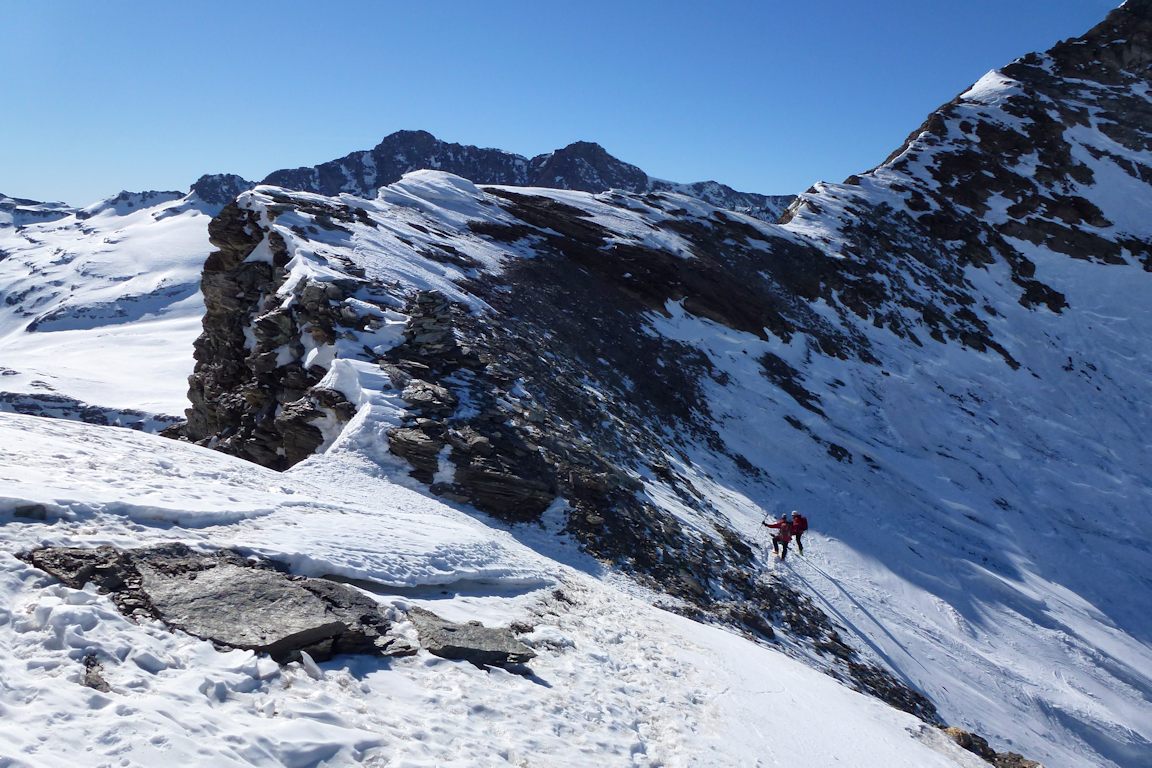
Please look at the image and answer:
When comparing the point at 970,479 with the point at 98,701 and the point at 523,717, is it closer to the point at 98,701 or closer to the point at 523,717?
the point at 523,717

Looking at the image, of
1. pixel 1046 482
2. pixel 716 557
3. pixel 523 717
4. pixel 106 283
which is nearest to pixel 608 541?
pixel 716 557

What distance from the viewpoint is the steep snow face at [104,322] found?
71.6 meters

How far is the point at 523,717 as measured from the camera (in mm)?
6660

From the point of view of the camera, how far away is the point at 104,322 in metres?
136

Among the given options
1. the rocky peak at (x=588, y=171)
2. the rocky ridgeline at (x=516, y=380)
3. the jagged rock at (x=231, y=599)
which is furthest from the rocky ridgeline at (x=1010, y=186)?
the rocky peak at (x=588, y=171)

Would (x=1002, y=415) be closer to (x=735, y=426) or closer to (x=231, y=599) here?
(x=735, y=426)

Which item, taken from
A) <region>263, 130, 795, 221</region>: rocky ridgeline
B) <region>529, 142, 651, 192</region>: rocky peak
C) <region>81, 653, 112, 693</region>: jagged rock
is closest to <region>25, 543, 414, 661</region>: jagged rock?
<region>81, 653, 112, 693</region>: jagged rock

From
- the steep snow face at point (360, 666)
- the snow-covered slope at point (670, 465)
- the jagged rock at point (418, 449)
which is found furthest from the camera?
the jagged rock at point (418, 449)

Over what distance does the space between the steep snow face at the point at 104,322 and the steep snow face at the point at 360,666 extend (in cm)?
6309

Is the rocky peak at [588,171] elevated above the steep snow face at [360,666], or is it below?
above

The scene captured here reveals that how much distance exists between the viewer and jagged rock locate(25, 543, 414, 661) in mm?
6078

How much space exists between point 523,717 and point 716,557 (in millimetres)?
9861

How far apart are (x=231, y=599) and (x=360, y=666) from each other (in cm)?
142

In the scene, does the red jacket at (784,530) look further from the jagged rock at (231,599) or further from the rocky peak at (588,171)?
the rocky peak at (588,171)
